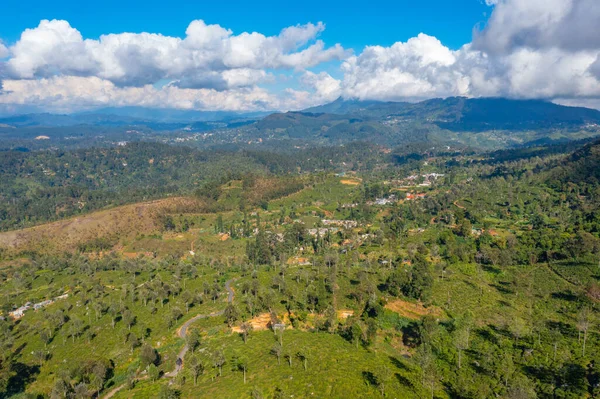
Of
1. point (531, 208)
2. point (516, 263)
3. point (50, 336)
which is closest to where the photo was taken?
point (50, 336)

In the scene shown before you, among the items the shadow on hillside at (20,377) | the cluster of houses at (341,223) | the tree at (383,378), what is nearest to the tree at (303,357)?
the tree at (383,378)

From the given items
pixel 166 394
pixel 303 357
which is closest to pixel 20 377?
pixel 166 394

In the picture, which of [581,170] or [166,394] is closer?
[166,394]

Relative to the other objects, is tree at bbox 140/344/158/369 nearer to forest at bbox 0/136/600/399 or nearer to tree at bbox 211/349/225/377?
forest at bbox 0/136/600/399

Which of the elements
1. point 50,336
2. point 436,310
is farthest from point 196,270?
point 436,310

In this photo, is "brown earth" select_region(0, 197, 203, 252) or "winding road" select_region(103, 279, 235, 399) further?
"brown earth" select_region(0, 197, 203, 252)

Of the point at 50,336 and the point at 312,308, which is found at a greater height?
the point at 312,308

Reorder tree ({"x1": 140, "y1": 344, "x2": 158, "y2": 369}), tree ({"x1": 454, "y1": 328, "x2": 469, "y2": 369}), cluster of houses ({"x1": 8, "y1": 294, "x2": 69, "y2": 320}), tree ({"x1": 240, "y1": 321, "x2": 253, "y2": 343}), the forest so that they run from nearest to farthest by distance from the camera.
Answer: the forest
tree ({"x1": 454, "y1": 328, "x2": 469, "y2": 369})
tree ({"x1": 140, "y1": 344, "x2": 158, "y2": 369})
tree ({"x1": 240, "y1": 321, "x2": 253, "y2": 343})
cluster of houses ({"x1": 8, "y1": 294, "x2": 69, "y2": 320})

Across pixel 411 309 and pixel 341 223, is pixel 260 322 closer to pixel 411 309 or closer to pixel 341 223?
pixel 411 309

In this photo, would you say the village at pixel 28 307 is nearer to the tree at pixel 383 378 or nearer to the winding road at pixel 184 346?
the winding road at pixel 184 346

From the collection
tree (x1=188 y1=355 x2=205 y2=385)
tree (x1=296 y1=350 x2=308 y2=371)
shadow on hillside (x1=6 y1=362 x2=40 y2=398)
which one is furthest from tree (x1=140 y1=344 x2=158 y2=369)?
tree (x1=296 y1=350 x2=308 y2=371)

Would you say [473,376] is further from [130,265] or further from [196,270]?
[130,265]
